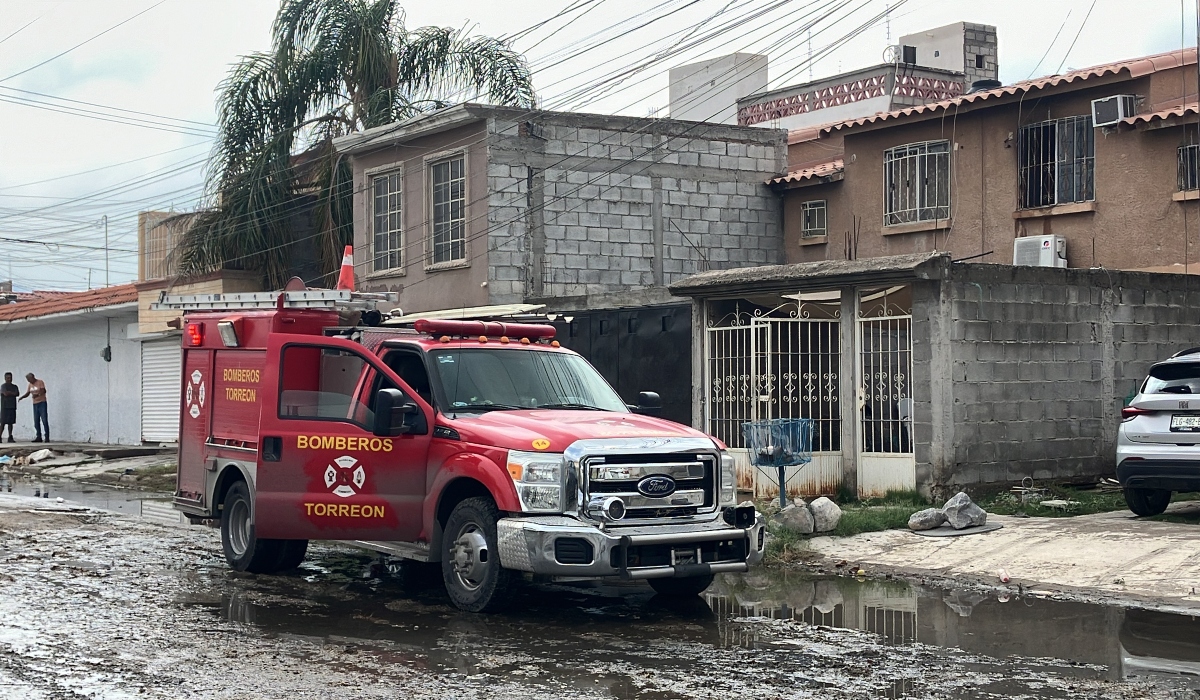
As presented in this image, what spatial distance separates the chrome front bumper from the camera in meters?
8.78

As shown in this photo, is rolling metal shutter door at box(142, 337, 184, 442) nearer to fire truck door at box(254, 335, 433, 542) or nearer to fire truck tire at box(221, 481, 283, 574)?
fire truck tire at box(221, 481, 283, 574)

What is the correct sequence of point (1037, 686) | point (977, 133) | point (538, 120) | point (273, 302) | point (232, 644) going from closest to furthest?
point (1037, 686)
point (232, 644)
point (273, 302)
point (977, 133)
point (538, 120)

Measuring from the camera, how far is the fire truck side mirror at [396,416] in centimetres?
981

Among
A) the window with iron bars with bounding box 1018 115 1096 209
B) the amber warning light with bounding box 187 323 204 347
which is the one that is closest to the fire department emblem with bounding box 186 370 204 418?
the amber warning light with bounding box 187 323 204 347

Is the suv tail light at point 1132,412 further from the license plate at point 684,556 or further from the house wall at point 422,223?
the house wall at point 422,223

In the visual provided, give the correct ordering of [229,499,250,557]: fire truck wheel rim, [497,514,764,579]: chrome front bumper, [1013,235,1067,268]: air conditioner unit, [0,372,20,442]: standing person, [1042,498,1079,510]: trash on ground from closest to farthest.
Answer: [497,514,764,579]: chrome front bumper < [229,499,250,557]: fire truck wheel rim < [1042,498,1079,510]: trash on ground < [1013,235,1067,268]: air conditioner unit < [0,372,20,442]: standing person

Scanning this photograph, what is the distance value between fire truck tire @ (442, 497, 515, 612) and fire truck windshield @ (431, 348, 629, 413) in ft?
3.18

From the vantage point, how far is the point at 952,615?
952cm

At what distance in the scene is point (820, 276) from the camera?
1485 centimetres

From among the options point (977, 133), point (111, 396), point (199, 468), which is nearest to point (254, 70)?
point (111, 396)

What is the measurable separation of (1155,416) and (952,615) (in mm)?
4292

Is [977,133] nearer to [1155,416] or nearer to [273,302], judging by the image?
[1155,416]

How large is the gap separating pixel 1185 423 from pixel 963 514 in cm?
219

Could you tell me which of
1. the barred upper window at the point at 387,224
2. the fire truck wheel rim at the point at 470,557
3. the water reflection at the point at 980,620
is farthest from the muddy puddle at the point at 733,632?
Answer: the barred upper window at the point at 387,224
